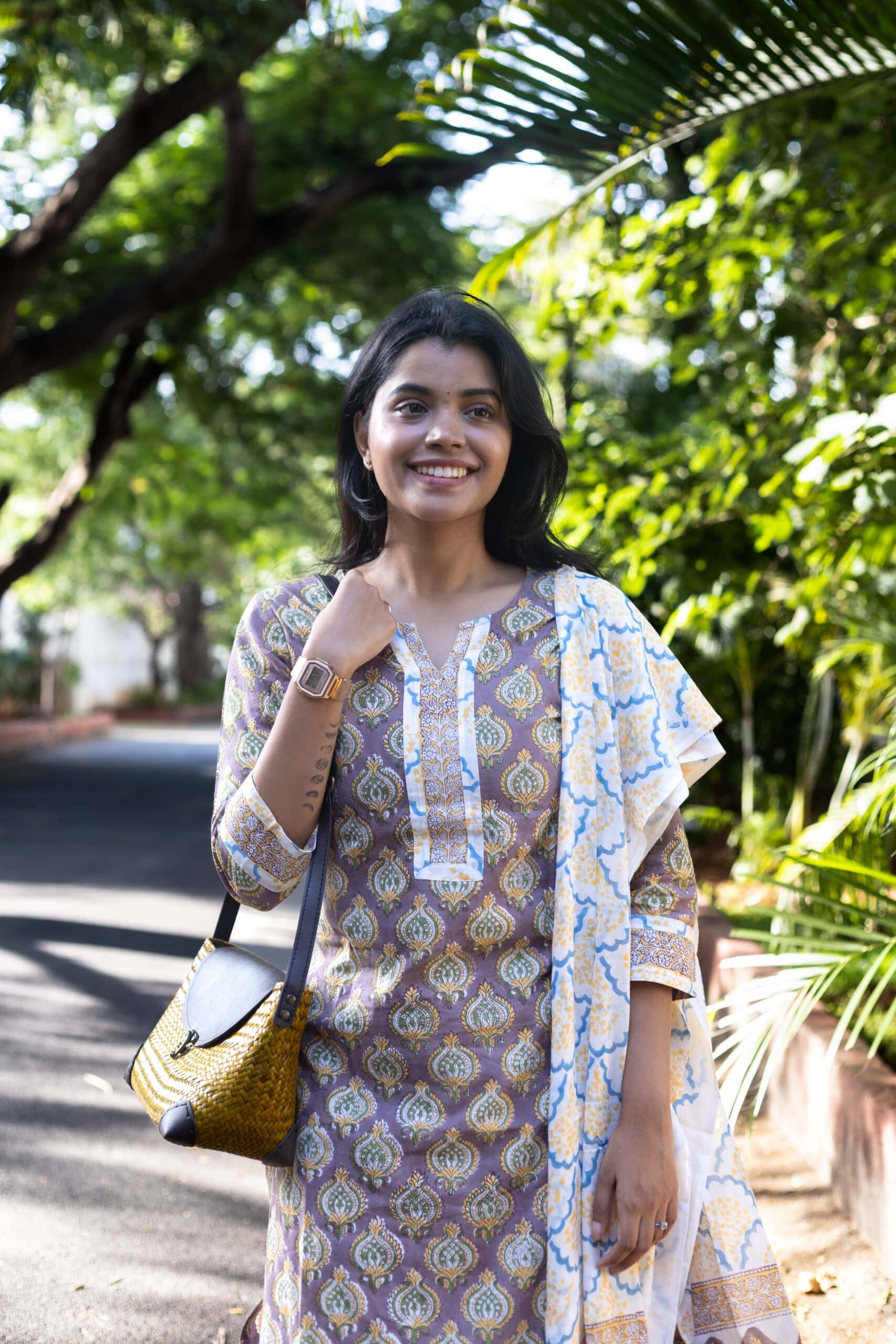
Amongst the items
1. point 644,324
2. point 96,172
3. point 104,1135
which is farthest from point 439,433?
point 644,324

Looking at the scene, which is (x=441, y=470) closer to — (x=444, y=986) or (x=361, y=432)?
(x=361, y=432)

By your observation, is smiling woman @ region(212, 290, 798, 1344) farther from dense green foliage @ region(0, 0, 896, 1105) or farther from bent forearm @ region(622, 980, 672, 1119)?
dense green foliage @ region(0, 0, 896, 1105)

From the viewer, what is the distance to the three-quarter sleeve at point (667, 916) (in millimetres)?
1725

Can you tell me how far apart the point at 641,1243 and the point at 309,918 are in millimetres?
593

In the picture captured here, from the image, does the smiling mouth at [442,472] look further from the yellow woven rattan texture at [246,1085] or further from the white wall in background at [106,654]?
the white wall in background at [106,654]

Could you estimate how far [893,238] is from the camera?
14.0ft

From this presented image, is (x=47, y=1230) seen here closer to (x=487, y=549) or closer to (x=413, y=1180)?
(x=413, y=1180)

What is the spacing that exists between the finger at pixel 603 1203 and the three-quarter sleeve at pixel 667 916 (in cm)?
25

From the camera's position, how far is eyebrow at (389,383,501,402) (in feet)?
5.87

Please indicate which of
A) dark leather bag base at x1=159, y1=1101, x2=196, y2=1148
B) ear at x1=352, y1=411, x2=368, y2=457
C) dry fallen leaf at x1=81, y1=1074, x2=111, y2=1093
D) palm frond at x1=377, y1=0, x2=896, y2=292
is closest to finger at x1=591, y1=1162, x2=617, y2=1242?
dark leather bag base at x1=159, y1=1101, x2=196, y2=1148

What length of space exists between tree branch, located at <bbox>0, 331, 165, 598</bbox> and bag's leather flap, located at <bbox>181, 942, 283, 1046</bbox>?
44.7 feet

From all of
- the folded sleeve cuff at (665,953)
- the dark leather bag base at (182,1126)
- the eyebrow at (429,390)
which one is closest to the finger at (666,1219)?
the folded sleeve cuff at (665,953)

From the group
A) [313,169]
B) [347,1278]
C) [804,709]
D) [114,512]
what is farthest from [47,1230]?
[114,512]

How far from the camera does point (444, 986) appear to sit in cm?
167
